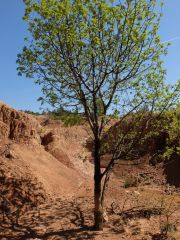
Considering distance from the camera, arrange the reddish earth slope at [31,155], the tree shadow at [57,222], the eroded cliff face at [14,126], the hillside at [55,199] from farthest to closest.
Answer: the eroded cliff face at [14,126], the reddish earth slope at [31,155], the hillside at [55,199], the tree shadow at [57,222]

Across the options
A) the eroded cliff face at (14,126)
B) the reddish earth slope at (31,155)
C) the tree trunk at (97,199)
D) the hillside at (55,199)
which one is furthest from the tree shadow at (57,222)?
the eroded cliff face at (14,126)

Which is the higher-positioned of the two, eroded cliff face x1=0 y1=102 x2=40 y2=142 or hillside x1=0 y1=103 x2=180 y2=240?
eroded cliff face x1=0 y1=102 x2=40 y2=142

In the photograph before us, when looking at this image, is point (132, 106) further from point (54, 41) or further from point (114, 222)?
point (114, 222)

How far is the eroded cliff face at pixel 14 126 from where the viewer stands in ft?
51.3

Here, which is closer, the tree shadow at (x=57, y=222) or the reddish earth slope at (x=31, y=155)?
the tree shadow at (x=57, y=222)

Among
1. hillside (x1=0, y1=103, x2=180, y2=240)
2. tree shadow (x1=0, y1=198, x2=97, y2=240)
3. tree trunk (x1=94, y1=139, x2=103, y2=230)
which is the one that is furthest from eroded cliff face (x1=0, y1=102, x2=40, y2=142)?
tree trunk (x1=94, y1=139, x2=103, y2=230)

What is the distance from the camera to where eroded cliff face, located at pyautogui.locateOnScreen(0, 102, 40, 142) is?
15.6m

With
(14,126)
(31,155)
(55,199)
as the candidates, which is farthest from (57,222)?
(14,126)

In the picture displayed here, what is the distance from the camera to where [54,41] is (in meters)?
11.4

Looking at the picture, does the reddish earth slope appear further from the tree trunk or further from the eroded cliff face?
the tree trunk

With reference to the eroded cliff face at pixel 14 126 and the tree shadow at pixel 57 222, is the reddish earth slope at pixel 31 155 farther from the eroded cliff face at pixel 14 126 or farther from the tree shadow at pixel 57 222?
the tree shadow at pixel 57 222

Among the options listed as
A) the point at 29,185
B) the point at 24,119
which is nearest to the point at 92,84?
the point at 29,185

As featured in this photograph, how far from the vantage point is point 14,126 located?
15.9 metres

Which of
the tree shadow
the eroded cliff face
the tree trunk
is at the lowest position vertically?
the tree shadow
